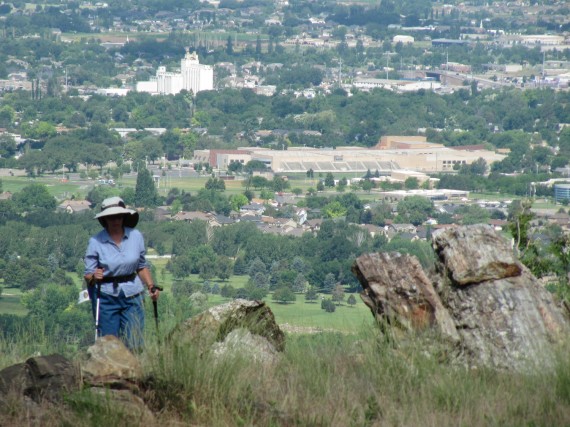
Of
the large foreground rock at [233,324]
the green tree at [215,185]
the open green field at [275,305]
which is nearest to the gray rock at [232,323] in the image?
the large foreground rock at [233,324]

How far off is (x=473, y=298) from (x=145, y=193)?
37.6m

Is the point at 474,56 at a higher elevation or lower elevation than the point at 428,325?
lower

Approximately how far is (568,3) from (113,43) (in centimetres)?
4293

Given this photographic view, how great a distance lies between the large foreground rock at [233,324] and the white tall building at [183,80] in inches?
3093

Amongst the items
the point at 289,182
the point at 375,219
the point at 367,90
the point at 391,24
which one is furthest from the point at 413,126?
the point at 391,24

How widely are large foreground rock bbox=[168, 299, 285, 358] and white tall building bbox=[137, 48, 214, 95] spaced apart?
78.6m

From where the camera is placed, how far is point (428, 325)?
5.96 metres

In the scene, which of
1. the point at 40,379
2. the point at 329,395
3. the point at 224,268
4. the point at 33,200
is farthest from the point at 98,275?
the point at 33,200

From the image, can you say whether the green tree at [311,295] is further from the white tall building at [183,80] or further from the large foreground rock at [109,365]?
the white tall building at [183,80]

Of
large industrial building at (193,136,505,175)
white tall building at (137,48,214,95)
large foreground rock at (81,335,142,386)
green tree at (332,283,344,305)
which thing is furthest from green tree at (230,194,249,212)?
white tall building at (137,48,214,95)

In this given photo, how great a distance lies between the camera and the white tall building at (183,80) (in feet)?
280

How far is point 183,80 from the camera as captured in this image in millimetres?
86688

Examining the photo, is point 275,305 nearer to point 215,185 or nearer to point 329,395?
point 215,185

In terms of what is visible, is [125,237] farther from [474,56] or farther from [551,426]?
[474,56]
